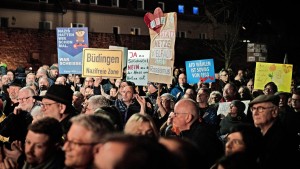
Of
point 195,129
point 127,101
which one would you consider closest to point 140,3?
point 127,101

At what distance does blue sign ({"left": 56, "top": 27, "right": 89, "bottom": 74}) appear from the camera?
12859 millimetres

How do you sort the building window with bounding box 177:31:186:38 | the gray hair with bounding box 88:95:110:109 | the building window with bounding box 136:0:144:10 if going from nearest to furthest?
the gray hair with bounding box 88:95:110:109, the building window with bounding box 136:0:144:10, the building window with bounding box 177:31:186:38

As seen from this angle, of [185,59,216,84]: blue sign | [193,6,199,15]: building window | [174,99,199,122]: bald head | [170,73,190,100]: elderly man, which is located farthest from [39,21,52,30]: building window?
[174,99,199,122]: bald head

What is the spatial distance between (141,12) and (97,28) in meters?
6.00

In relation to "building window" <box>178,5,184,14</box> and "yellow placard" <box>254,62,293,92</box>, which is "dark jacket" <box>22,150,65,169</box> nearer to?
"yellow placard" <box>254,62,293,92</box>

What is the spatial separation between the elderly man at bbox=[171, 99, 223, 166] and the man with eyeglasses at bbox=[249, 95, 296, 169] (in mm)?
536

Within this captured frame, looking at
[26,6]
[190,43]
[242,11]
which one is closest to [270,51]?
[242,11]

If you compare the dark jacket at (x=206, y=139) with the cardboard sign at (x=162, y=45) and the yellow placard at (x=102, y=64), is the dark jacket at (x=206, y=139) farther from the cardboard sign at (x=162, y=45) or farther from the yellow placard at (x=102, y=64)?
the yellow placard at (x=102, y=64)

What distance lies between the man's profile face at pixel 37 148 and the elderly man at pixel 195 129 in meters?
1.81

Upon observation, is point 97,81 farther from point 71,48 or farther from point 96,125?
point 96,125

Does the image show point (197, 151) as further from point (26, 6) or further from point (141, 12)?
point (141, 12)

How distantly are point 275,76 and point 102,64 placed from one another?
4476mm

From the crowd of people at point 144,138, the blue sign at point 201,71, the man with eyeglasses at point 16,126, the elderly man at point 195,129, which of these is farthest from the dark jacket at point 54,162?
the blue sign at point 201,71

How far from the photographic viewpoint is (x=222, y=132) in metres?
7.77
